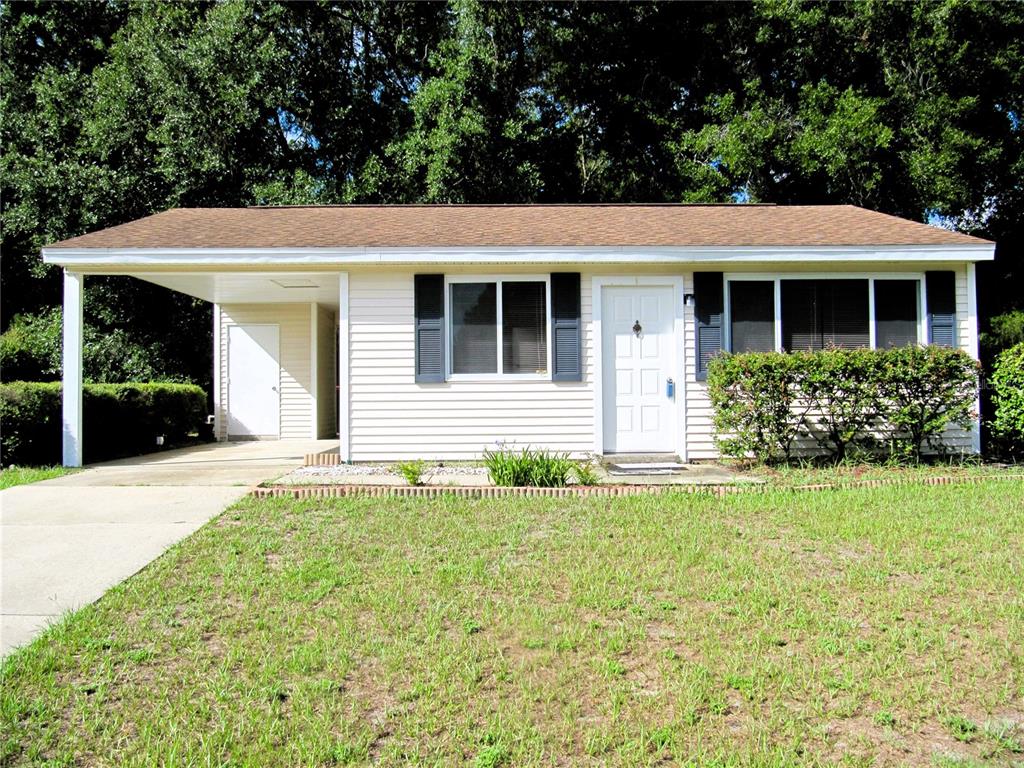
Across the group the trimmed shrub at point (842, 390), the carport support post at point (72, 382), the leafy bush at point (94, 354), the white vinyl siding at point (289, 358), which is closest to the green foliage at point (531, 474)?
the trimmed shrub at point (842, 390)

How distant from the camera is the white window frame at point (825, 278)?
8859 mm

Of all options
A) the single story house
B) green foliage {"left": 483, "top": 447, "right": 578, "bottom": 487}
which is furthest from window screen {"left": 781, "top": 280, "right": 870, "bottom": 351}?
green foliage {"left": 483, "top": 447, "right": 578, "bottom": 487}

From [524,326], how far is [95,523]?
530cm

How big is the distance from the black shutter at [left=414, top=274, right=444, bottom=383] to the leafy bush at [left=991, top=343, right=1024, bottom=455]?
7.19 meters

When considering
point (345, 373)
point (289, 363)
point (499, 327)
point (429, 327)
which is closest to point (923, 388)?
point (499, 327)

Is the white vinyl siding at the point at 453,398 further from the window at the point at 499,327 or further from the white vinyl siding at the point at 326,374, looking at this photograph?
the white vinyl siding at the point at 326,374

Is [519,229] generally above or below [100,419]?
above

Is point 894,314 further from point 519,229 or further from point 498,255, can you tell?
point 498,255

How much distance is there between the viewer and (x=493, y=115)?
16516 mm

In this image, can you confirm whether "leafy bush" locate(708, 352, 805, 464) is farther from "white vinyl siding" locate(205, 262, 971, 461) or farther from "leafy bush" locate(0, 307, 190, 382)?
"leafy bush" locate(0, 307, 190, 382)

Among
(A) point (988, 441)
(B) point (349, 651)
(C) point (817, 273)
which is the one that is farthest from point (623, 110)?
(B) point (349, 651)

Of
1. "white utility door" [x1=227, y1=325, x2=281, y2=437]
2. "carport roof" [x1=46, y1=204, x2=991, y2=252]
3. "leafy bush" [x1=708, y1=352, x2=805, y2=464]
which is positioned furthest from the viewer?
"white utility door" [x1=227, y1=325, x2=281, y2=437]

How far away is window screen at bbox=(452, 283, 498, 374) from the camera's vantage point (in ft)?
29.1

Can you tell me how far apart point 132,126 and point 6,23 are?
22.0ft
